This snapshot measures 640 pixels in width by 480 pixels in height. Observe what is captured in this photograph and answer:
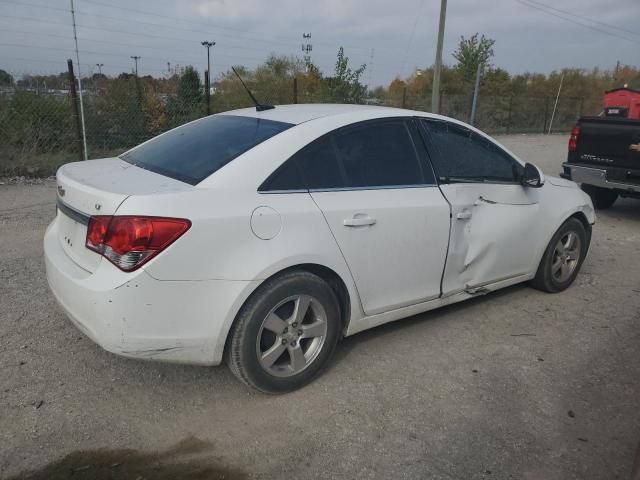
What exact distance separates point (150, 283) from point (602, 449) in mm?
2424

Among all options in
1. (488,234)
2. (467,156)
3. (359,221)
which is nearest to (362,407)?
(359,221)

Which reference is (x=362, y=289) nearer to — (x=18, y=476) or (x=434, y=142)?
(x=434, y=142)

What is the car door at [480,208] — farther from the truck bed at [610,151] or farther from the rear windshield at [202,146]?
the truck bed at [610,151]

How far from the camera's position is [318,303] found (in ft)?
10.3

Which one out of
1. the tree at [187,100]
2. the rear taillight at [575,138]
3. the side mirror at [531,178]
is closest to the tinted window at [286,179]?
the side mirror at [531,178]

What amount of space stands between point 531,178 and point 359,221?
1.79 metres

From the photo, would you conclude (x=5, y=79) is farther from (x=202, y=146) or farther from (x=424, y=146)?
(x=424, y=146)

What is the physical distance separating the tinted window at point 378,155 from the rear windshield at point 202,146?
409 millimetres

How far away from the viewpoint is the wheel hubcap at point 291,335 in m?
3.00

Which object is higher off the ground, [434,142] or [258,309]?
Answer: [434,142]

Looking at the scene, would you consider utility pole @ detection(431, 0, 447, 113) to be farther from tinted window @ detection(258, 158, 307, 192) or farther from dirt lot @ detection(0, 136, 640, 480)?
tinted window @ detection(258, 158, 307, 192)

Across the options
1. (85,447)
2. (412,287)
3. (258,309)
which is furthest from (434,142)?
(85,447)

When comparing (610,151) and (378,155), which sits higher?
(378,155)

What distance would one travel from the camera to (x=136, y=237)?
257 centimetres
